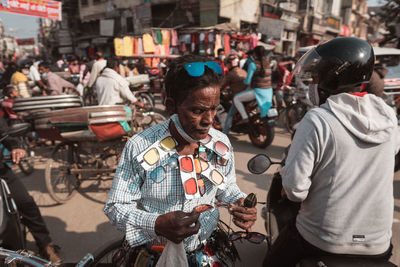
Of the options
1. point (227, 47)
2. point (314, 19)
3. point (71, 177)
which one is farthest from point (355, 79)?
Answer: point (314, 19)

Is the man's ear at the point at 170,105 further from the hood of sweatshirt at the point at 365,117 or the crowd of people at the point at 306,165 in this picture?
the hood of sweatshirt at the point at 365,117

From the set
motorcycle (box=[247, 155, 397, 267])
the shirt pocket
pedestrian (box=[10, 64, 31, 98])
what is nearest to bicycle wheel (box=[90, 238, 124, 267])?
the shirt pocket

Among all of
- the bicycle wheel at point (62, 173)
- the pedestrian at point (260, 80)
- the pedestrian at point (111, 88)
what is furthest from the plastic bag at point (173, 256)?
the pedestrian at point (260, 80)

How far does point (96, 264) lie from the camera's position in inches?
66.3

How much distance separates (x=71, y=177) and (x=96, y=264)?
101 inches

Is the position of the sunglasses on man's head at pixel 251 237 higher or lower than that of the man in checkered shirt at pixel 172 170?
lower

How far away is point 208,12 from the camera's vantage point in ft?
51.1

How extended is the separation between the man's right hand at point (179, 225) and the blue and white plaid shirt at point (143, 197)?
9 centimetres

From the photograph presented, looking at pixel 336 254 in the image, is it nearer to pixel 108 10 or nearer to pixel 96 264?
pixel 96 264

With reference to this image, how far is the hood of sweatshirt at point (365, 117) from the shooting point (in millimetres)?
1103

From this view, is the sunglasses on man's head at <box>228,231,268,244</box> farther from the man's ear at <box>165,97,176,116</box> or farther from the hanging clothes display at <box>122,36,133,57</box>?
the hanging clothes display at <box>122,36,133,57</box>

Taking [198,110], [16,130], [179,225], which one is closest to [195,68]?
[198,110]

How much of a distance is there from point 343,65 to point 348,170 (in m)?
0.52

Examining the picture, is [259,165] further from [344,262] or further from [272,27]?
[272,27]
